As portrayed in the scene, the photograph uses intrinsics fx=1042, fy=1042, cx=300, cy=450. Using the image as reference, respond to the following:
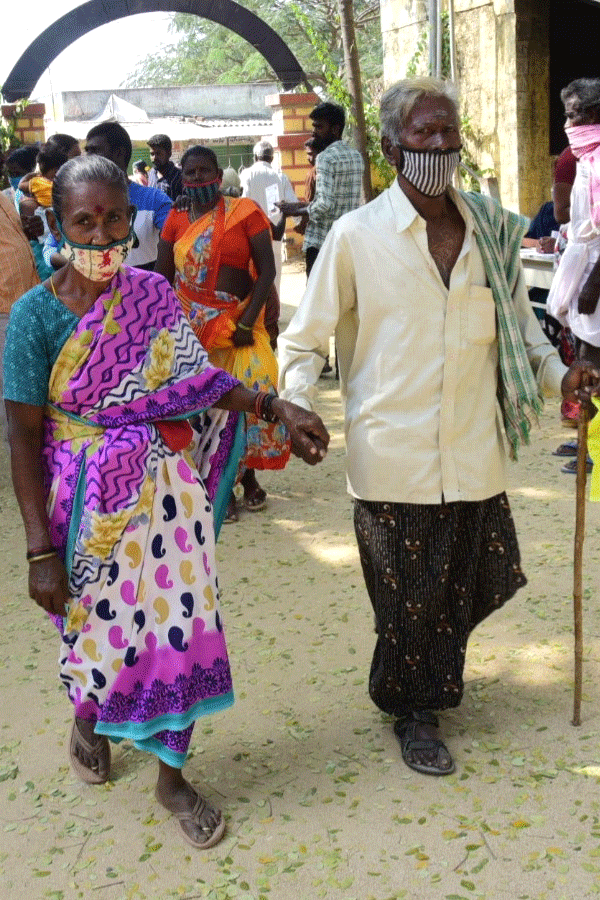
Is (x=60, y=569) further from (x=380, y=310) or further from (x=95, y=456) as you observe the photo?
(x=380, y=310)

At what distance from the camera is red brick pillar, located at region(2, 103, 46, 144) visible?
15148 millimetres

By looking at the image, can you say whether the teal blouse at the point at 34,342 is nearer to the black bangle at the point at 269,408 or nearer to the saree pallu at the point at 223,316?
the black bangle at the point at 269,408

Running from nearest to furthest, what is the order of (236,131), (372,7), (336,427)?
(336,427), (236,131), (372,7)

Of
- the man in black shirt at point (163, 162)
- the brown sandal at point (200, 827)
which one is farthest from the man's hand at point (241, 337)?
the man in black shirt at point (163, 162)

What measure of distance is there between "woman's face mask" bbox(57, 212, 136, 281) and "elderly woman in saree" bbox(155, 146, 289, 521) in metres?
2.45

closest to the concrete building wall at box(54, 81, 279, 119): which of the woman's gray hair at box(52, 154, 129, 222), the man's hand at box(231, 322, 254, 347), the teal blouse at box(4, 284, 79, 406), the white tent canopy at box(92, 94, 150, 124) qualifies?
the white tent canopy at box(92, 94, 150, 124)

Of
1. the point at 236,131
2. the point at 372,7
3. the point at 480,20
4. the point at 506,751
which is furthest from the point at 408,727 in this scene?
the point at 372,7

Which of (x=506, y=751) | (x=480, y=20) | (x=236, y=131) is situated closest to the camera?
(x=506, y=751)

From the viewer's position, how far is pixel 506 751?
10.9 ft

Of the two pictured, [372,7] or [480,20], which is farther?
[372,7]

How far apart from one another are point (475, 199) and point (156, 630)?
1.61 metres

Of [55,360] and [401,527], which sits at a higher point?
[55,360]

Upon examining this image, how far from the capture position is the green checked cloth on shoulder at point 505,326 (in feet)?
10.2

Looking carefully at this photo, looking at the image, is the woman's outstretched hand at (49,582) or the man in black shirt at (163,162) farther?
the man in black shirt at (163,162)
